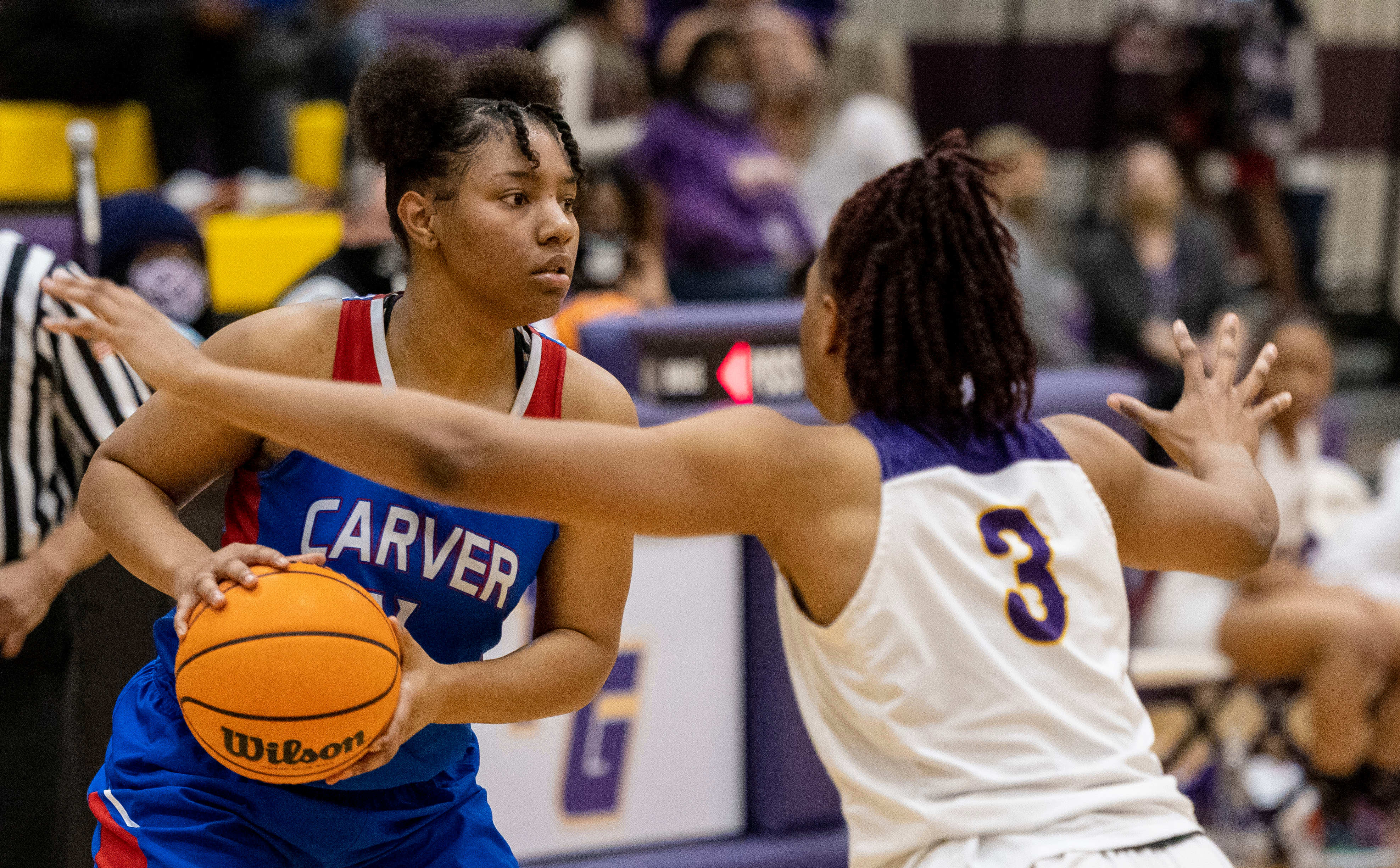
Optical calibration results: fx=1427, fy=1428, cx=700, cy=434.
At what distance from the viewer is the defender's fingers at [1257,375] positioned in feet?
7.73

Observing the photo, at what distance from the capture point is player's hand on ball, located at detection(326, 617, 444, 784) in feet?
6.26

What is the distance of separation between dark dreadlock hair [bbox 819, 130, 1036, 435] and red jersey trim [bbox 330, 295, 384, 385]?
2.30ft

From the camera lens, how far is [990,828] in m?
1.86

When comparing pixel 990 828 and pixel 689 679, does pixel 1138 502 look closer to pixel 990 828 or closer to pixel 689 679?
pixel 990 828

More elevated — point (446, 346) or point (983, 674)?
point (446, 346)

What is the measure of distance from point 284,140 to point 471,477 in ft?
22.5

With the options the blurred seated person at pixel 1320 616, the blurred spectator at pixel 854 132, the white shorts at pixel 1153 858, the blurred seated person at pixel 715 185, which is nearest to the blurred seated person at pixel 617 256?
the blurred seated person at pixel 715 185

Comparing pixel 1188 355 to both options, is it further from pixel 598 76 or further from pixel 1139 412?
pixel 598 76

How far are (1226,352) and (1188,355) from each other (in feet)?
0.28

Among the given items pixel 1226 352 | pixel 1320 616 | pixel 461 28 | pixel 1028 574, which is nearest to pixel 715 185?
pixel 1320 616

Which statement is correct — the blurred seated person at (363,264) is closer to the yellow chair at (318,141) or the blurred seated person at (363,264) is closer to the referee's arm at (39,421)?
the referee's arm at (39,421)

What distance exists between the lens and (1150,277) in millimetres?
7195

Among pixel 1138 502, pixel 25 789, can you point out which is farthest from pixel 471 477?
pixel 25 789

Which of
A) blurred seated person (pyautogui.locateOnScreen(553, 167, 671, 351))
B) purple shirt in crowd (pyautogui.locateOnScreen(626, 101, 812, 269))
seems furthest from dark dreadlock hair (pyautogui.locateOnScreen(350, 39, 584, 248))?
purple shirt in crowd (pyautogui.locateOnScreen(626, 101, 812, 269))
